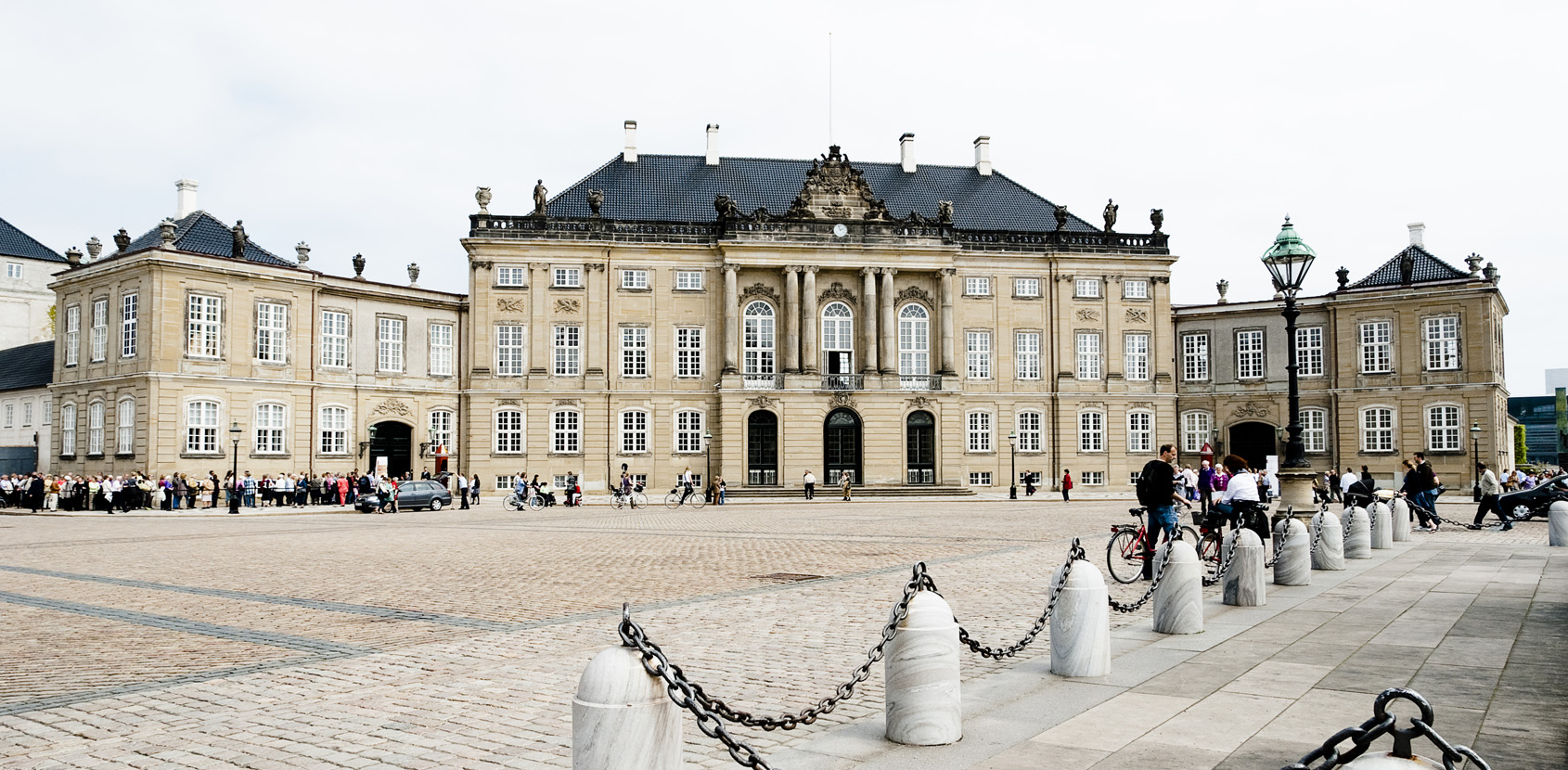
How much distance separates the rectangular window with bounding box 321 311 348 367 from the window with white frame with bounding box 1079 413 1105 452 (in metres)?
38.2

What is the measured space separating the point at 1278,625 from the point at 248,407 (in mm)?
47545

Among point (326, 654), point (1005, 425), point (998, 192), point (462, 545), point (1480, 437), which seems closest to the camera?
point (326, 654)

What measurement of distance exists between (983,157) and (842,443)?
21557 mm

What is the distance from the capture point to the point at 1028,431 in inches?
2319

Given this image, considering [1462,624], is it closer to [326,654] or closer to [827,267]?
[326,654]

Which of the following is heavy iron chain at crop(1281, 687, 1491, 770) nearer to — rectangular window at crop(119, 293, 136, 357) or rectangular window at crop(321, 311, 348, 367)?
rectangular window at crop(119, 293, 136, 357)

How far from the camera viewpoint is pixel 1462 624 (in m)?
10.4

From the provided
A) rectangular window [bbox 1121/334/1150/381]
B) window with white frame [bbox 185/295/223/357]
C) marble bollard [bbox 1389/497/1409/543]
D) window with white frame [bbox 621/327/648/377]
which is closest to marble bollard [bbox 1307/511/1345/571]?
marble bollard [bbox 1389/497/1409/543]

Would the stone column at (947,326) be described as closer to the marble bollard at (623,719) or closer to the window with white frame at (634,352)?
the window with white frame at (634,352)

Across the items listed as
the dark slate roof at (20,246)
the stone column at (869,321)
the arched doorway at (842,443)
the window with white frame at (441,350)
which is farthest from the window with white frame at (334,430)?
the dark slate roof at (20,246)

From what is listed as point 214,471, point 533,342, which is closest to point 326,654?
point 214,471

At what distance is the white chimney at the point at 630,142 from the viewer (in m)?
60.7

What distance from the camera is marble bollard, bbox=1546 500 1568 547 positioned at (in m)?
19.4

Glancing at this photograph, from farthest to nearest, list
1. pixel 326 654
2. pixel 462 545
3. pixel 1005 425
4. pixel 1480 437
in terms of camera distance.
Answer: pixel 1005 425 < pixel 1480 437 < pixel 462 545 < pixel 326 654
